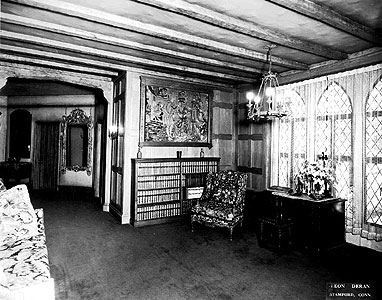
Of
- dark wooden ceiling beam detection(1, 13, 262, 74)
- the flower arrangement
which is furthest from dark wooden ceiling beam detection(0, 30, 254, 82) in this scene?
the flower arrangement

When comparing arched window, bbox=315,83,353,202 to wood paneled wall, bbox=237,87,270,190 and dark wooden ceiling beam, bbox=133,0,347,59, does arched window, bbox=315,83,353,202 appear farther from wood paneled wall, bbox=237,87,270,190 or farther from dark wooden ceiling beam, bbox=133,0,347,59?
wood paneled wall, bbox=237,87,270,190

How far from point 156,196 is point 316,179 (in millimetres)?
3068

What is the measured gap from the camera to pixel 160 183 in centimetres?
602

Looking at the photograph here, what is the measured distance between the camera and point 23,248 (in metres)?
2.98

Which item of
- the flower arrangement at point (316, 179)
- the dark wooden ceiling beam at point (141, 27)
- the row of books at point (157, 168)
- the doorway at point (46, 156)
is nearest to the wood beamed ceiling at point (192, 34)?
the dark wooden ceiling beam at point (141, 27)

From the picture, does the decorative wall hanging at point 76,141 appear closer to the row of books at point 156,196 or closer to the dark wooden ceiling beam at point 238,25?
the row of books at point 156,196

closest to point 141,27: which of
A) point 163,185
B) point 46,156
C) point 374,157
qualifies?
point 163,185

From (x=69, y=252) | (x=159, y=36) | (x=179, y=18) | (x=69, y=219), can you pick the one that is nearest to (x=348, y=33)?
(x=179, y=18)

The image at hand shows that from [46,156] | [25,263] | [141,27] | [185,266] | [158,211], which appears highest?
[141,27]

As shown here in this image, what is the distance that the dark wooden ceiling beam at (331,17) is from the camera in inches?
121

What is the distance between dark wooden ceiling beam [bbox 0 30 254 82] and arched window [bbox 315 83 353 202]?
6.53 feet

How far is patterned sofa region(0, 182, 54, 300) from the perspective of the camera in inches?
87.0

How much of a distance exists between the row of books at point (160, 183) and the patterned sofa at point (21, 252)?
2072 millimetres

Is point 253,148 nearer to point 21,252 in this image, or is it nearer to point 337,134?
point 337,134
